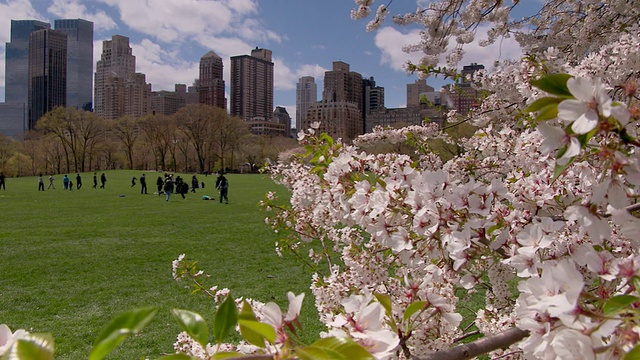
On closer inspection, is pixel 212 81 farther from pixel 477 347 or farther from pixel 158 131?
pixel 477 347

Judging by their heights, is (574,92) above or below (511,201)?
above

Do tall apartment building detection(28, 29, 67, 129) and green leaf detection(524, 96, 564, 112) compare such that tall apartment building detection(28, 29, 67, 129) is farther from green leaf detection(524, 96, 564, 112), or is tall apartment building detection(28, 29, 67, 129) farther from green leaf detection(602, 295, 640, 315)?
green leaf detection(602, 295, 640, 315)

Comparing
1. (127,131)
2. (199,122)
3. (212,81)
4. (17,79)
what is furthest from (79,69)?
(199,122)

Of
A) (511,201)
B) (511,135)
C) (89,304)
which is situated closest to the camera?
(511,201)

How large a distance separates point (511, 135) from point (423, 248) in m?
2.04

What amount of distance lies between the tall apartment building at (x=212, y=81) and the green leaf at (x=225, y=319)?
128 metres

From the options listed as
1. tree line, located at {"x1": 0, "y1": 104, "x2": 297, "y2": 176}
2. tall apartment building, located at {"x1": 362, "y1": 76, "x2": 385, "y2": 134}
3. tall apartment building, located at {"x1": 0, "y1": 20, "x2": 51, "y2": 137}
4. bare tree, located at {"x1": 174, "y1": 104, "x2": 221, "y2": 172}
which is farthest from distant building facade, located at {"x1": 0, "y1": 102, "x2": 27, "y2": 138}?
tall apartment building, located at {"x1": 362, "y1": 76, "x2": 385, "y2": 134}

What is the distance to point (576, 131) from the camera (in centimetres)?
67

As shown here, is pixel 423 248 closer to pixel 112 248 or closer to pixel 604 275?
pixel 604 275

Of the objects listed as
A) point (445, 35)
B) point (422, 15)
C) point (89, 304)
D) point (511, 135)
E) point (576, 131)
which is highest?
point (422, 15)

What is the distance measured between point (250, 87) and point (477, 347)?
472 ft

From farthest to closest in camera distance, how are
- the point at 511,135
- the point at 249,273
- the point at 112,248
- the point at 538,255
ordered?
the point at 112,248, the point at 249,273, the point at 511,135, the point at 538,255

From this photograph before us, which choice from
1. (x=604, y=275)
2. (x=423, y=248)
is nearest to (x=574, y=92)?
(x=604, y=275)

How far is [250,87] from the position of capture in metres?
140
